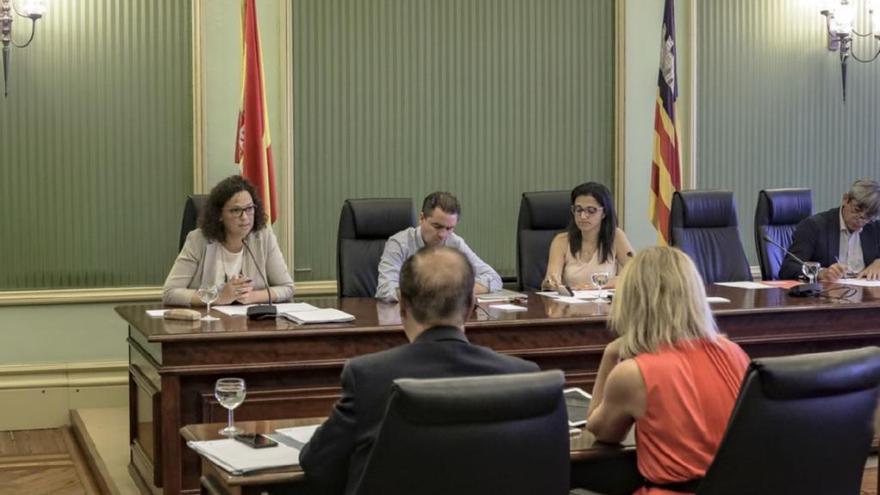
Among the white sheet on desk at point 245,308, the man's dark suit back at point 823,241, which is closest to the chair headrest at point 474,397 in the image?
the white sheet on desk at point 245,308

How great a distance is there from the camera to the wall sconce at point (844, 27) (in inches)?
279

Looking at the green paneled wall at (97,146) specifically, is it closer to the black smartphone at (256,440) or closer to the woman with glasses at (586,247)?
the woman with glasses at (586,247)

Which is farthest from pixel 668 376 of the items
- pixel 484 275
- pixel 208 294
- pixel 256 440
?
pixel 484 275

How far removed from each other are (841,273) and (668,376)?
3483mm

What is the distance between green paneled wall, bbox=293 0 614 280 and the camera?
656cm

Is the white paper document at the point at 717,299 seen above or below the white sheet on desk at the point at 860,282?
below

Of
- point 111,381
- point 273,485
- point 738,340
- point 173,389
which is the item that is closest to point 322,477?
point 273,485

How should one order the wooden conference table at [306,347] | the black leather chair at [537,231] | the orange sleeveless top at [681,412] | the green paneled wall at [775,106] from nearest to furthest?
the orange sleeveless top at [681,412] → the wooden conference table at [306,347] → the black leather chair at [537,231] → the green paneled wall at [775,106]

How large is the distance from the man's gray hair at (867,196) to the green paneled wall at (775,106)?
4.82ft

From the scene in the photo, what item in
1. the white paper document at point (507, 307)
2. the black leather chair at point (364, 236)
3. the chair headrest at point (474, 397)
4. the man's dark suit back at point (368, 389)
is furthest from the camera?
the black leather chair at point (364, 236)

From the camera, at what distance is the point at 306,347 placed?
174 inches

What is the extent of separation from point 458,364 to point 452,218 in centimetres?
283

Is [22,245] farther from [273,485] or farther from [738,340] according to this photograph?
[273,485]

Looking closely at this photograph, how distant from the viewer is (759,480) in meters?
2.57
